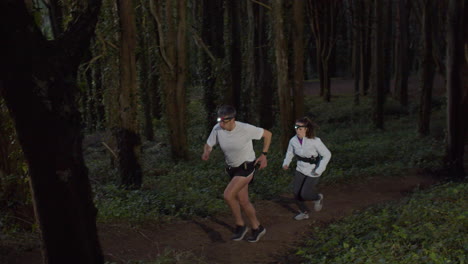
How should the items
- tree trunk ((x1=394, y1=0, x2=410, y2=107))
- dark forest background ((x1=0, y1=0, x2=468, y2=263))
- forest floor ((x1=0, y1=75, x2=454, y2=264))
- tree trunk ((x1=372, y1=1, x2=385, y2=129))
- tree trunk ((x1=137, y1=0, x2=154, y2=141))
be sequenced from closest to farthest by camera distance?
dark forest background ((x1=0, y1=0, x2=468, y2=263))
forest floor ((x1=0, y1=75, x2=454, y2=264))
tree trunk ((x1=137, y1=0, x2=154, y2=141))
tree trunk ((x1=372, y1=1, x2=385, y2=129))
tree trunk ((x1=394, y1=0, x2=410, y2=107))

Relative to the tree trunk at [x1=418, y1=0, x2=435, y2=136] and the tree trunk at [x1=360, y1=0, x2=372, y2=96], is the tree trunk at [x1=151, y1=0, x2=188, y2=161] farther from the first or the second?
the tree trunk at [x1=360, y1=0, x2=372, y2=96]

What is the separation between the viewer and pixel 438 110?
2384cm

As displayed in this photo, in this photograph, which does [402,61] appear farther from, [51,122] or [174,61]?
[51,122]

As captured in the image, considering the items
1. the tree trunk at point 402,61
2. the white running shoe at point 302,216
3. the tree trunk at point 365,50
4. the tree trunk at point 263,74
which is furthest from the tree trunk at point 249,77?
the white running shoe at point 302,216

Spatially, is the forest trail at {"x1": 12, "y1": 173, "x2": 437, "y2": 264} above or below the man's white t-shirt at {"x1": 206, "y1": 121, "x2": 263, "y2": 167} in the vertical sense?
below

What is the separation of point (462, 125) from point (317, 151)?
4.97 meters

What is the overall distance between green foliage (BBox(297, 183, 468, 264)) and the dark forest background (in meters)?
3.25

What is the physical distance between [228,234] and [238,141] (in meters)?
2.02

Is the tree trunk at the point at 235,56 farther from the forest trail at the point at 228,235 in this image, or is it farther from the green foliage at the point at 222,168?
the forest trail at the point at 228,235

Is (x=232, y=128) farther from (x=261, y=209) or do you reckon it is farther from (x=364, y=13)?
(x=364, y=13)

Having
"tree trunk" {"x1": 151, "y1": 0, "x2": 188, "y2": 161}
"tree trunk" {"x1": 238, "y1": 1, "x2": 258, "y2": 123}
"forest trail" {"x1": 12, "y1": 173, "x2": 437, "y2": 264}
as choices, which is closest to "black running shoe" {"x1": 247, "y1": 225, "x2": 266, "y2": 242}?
"forest trail" {"x1": 12, "y1": 173, "x2": 437, "y2": 264}

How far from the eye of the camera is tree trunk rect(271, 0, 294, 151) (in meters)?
13.8

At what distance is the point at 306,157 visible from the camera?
8.41 meters

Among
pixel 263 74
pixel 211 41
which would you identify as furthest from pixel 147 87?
pixel 263 74
